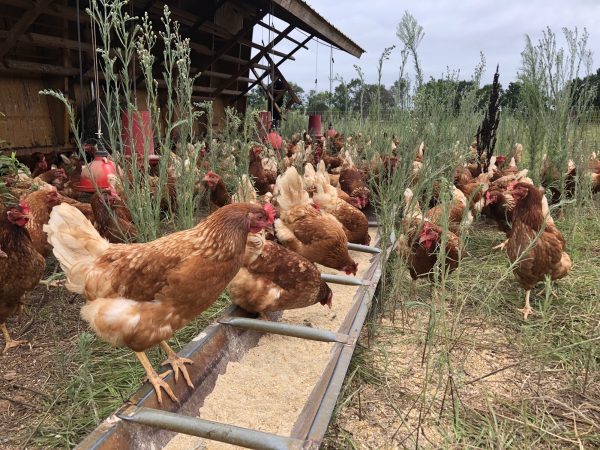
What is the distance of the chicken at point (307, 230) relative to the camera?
10.7 ft

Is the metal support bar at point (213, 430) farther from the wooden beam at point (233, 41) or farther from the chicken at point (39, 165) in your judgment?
the wooden beam at point (233, 41)

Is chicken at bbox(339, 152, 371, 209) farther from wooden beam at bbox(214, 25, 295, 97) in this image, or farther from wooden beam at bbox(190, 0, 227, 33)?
wooden beam at bbox(214, 25, 295, 97)

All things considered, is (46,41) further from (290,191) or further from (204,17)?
(290,191)

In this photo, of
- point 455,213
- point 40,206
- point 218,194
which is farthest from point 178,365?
point 455,213

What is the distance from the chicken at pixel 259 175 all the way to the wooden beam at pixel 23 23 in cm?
235

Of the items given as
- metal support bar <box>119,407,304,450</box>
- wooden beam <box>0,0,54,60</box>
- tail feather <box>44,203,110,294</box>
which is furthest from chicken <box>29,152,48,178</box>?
metal support bar <box>119,407,304,450</box>

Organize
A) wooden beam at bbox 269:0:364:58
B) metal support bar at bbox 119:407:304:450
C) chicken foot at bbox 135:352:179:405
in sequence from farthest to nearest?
1. wooden beam at bbox 269:0:364:58
2. chicken foot at bbox 135:352:179:405
3. metal support bar at bbox 119:407:304:450

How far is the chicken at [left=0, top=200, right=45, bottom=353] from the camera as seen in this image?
2.37 m

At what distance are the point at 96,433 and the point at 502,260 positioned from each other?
3477mm

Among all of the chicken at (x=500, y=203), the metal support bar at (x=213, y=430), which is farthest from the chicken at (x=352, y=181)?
the metal support bar at (x=213, y=430)

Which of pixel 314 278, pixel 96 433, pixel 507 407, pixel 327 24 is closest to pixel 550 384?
pixel 507 407

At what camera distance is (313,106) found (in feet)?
46.7

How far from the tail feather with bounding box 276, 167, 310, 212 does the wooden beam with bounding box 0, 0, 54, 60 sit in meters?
2.68

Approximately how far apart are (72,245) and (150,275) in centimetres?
43
